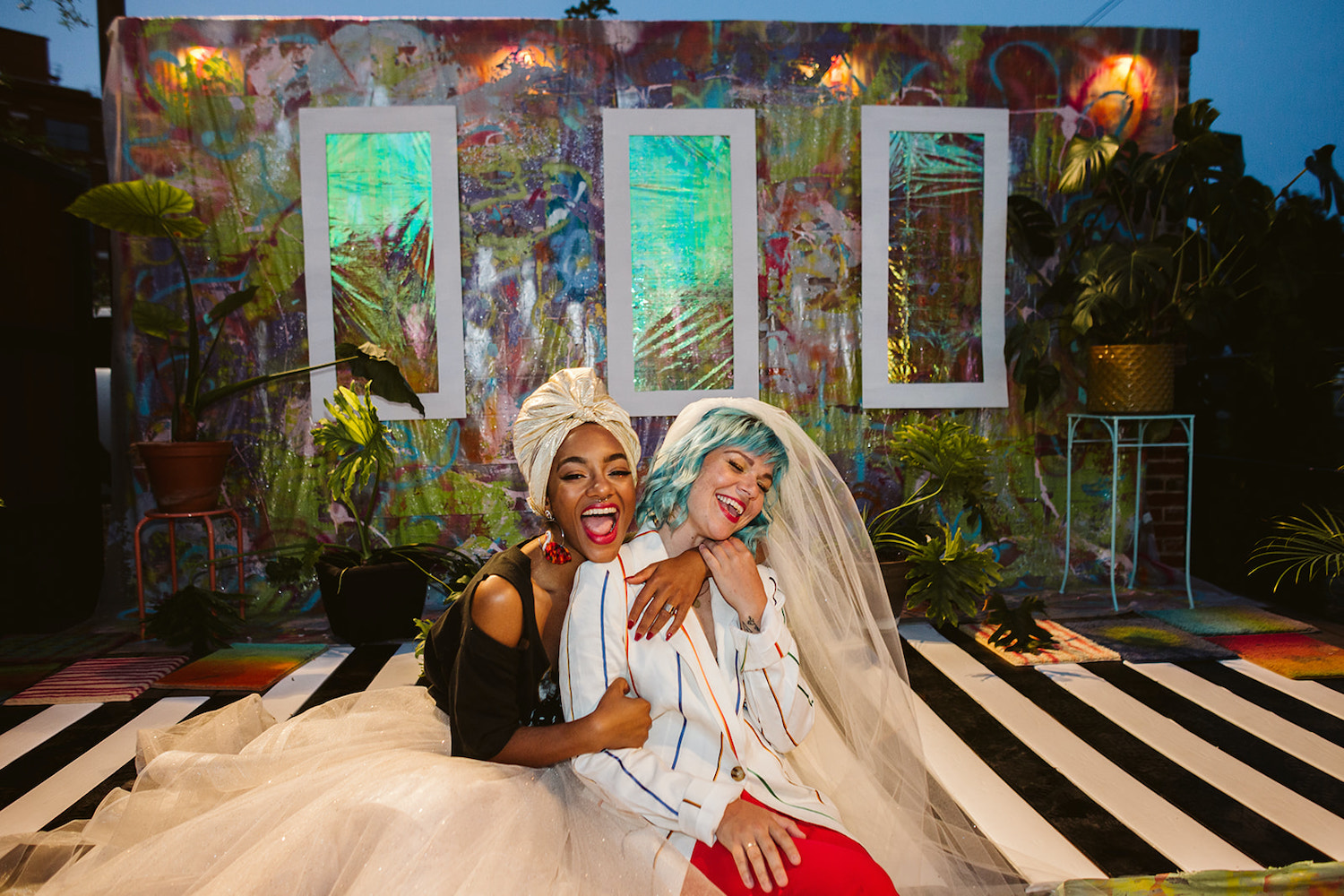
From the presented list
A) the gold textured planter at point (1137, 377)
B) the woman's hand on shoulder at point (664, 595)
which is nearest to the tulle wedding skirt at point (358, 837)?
the woman's hand on shoulder at point (664, 595)

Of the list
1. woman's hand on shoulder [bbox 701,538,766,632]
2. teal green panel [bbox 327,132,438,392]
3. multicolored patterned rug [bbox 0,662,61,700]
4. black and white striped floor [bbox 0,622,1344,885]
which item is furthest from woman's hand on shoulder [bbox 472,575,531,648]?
teal green panel [bbox 327,132,438,392]

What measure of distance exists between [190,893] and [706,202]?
3.52 meters

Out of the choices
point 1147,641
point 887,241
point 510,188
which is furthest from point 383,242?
point 1147,641

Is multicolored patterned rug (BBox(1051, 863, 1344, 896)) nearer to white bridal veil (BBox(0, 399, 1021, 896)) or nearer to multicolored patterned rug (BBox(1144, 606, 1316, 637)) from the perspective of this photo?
white bridal veil (BBox(0, 399, 1021, 896))

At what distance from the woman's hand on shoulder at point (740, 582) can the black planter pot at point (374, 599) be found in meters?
2.45

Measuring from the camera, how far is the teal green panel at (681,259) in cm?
396

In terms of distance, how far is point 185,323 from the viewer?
12.0 ft

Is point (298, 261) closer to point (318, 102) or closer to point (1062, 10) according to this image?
point (318, 102)

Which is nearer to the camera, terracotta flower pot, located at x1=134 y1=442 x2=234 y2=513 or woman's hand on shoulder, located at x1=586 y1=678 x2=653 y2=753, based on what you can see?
woman's hand on shoulder, located at x1=586 y1=678 x2=653 y2=753

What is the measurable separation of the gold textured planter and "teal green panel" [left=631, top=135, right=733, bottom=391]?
1.85m

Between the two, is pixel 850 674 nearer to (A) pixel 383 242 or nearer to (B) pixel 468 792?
(B) pixel 468 792

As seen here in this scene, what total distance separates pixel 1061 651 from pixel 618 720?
2604mm

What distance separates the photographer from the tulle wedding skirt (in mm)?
1149

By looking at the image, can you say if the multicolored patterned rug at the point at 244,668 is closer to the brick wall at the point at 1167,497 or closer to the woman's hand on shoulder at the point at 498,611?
the woman's hand on shoulder at the point at 498,611
